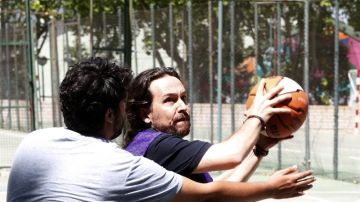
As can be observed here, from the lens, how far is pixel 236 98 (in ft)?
39.1

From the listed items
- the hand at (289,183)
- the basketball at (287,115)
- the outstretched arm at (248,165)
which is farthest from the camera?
the outstretched arm at (248,165)

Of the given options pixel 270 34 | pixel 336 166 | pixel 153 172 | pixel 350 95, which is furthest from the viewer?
pixel 350 95

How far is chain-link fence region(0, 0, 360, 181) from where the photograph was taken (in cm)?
1128

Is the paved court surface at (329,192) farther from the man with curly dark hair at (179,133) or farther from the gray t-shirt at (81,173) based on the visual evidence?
the gray t-shirt at (81,173)

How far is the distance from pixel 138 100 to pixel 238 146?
24.7 inches

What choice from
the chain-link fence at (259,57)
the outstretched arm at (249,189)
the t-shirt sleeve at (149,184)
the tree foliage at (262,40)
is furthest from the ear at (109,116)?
the tree foliage at (262,40)

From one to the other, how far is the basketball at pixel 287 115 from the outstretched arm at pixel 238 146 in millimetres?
74

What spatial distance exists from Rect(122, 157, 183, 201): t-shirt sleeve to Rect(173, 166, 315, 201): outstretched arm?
6cm

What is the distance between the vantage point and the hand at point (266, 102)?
311 cm

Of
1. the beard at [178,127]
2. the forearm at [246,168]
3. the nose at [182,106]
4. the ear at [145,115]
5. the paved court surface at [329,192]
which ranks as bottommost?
the paved court surface at [329,192]

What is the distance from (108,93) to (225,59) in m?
9.31

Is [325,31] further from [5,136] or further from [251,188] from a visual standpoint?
[251,188]

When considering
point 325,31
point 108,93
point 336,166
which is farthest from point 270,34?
point 108,93

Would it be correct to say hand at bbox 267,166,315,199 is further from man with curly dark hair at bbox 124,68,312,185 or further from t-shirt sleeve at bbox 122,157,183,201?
t-shirt sleeve at bbox 122,157,183,201
